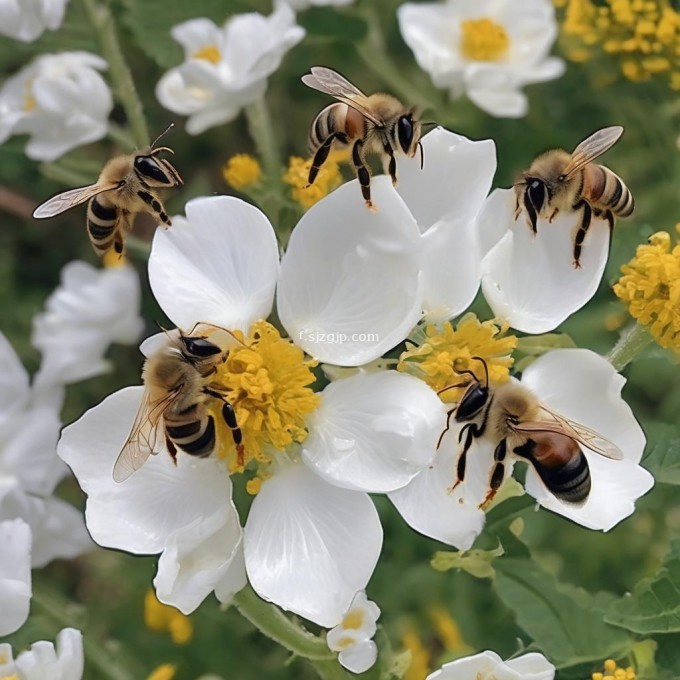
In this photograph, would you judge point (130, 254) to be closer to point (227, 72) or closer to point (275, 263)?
point (227, 72)

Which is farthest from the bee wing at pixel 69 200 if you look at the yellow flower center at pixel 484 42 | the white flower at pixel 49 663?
the yellow flower center at pixel 484 42

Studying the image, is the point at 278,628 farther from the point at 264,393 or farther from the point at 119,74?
the point at 119,74

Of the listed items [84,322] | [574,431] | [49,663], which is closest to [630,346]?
[574,431]

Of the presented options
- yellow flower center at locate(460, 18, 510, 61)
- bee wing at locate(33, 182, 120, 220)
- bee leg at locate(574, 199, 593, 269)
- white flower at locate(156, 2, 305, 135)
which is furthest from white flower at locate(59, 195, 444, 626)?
yellow flower center at locate(460, 18, 510, 61)

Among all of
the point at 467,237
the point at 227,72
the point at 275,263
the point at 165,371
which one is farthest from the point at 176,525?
the point at 227,72

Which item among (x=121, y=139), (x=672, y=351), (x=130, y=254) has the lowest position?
(x=130, y=254)
